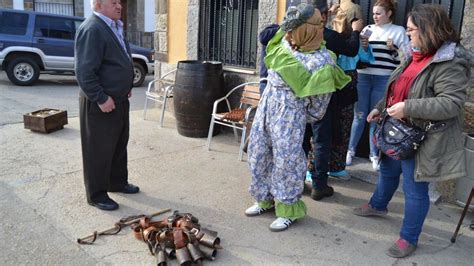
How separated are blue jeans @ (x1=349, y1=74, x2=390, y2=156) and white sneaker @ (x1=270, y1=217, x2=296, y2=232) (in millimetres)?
1421

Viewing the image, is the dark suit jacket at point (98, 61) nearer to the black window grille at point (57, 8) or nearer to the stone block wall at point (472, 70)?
the stone block wall at point (472, 70)

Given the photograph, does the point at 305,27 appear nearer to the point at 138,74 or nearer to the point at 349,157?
the point at 349,157

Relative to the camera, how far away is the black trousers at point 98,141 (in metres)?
3.25

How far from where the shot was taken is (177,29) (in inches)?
253

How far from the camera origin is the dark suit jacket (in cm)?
307

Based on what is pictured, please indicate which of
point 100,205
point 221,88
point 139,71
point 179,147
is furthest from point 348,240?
point 139,71

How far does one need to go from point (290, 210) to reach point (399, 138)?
91cm

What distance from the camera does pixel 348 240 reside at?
2.99m

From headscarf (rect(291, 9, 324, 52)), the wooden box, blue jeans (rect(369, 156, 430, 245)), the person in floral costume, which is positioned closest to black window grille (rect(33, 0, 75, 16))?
the wooden box

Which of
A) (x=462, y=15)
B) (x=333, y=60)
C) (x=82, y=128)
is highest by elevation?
(x=462, y=15)

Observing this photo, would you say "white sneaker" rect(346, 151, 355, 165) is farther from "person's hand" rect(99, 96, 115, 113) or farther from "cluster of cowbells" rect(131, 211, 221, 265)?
"person's hand" rect(99, 96, 115, 113)

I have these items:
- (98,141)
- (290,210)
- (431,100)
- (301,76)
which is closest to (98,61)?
(98,141)

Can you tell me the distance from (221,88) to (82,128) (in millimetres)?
2488

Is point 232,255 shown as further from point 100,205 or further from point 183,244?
point 100,205
